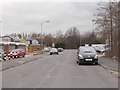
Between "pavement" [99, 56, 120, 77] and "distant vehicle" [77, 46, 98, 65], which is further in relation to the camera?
"distant vehicle" [77, 46, 98, 65]

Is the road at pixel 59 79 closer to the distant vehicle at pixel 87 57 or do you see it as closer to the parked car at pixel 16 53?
the distant vehicle at pixel 87 57

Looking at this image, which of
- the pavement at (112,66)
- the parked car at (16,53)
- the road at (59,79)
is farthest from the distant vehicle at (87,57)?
the parked car at (16,53)

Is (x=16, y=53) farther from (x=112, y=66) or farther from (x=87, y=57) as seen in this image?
(x=112, y=66)

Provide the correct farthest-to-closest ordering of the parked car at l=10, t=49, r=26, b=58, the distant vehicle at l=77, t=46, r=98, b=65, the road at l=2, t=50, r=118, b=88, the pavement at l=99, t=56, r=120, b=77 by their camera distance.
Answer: the parked car at l=10, t=49, r=26, b=58
the distant vehicle at l=77, t=46, r=98, b=65
the pavement at l=99, t=56, r=120, b=77
the road at l=2, t=50, r=118, b=88

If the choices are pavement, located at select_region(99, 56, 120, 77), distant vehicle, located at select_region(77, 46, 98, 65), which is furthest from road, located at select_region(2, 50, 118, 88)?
distant vehicle, located at select_region(77, 46, 98, 65)

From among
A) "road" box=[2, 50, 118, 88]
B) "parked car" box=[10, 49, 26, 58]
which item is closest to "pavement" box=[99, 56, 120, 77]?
"road" box=[2, 50, 118, 88]

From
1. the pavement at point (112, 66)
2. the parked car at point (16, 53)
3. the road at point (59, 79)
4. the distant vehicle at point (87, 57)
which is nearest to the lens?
the road at point (59, 79)

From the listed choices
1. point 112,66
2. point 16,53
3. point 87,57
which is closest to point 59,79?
point 112,66

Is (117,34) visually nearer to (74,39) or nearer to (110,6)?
(110,6)

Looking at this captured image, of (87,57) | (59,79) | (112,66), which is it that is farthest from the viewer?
(87,57)

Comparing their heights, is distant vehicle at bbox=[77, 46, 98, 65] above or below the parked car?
above

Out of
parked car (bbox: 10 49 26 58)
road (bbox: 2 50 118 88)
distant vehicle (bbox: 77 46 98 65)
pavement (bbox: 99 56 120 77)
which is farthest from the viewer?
parked car (bbox: 10 49 26 58)

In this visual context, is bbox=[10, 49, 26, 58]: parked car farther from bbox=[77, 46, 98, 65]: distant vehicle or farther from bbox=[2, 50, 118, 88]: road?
bbox=[2, 50, 118, 88]: road

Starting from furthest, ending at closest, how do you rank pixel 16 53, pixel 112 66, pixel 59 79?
1. pixel 16 53
2. pixel 112 66
3. pixel 59 79
